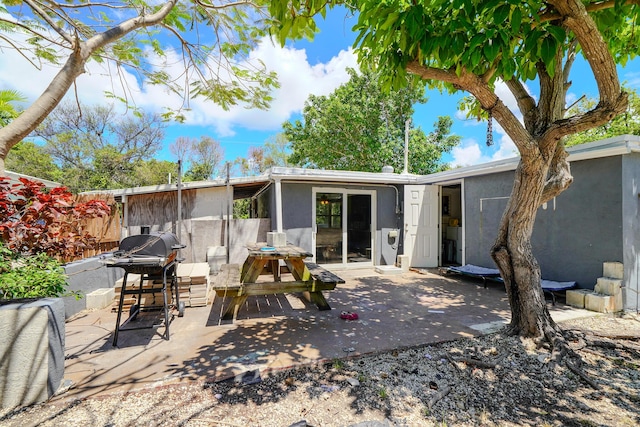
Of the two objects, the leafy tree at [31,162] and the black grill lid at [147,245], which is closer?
the black grill lid at [147,245]

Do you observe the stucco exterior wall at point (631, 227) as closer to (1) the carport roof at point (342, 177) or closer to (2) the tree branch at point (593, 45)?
(1) the carport roof at point (342, 177)

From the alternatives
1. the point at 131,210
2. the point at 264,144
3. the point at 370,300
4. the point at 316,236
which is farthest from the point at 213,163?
the point at 370,300

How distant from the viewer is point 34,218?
2.49 meters

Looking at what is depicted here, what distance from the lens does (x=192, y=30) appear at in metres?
4.59

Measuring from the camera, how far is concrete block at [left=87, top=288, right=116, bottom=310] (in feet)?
13.9

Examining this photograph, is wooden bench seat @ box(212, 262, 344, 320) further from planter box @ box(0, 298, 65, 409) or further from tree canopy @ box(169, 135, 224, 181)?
tree canopy @ box(169, 135, 224, 181)

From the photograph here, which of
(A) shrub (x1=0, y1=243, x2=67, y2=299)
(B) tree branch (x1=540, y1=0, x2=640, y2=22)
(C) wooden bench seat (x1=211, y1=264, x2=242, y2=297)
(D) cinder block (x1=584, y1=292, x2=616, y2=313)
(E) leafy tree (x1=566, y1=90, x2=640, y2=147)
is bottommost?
(D) cinder block (x1=584, y1=292, x2=616, y2=313)

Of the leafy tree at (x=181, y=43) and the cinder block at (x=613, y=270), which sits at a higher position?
the leafy tree at (x=181, y=43)

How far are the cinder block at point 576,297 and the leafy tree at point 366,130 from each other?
10313 millimetres

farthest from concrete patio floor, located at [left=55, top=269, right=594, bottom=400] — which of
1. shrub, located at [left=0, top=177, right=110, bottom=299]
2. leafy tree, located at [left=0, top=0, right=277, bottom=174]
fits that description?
leafy tree, located at [left=0, top=0, right=277, bottom=174]

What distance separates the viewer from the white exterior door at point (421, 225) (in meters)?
7.77

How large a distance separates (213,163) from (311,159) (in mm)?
10630

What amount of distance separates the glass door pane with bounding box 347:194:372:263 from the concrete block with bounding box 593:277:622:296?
451cm

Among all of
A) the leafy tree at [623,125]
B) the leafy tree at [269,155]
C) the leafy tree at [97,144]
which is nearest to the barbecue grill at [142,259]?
the leafy tree at [97,144]
